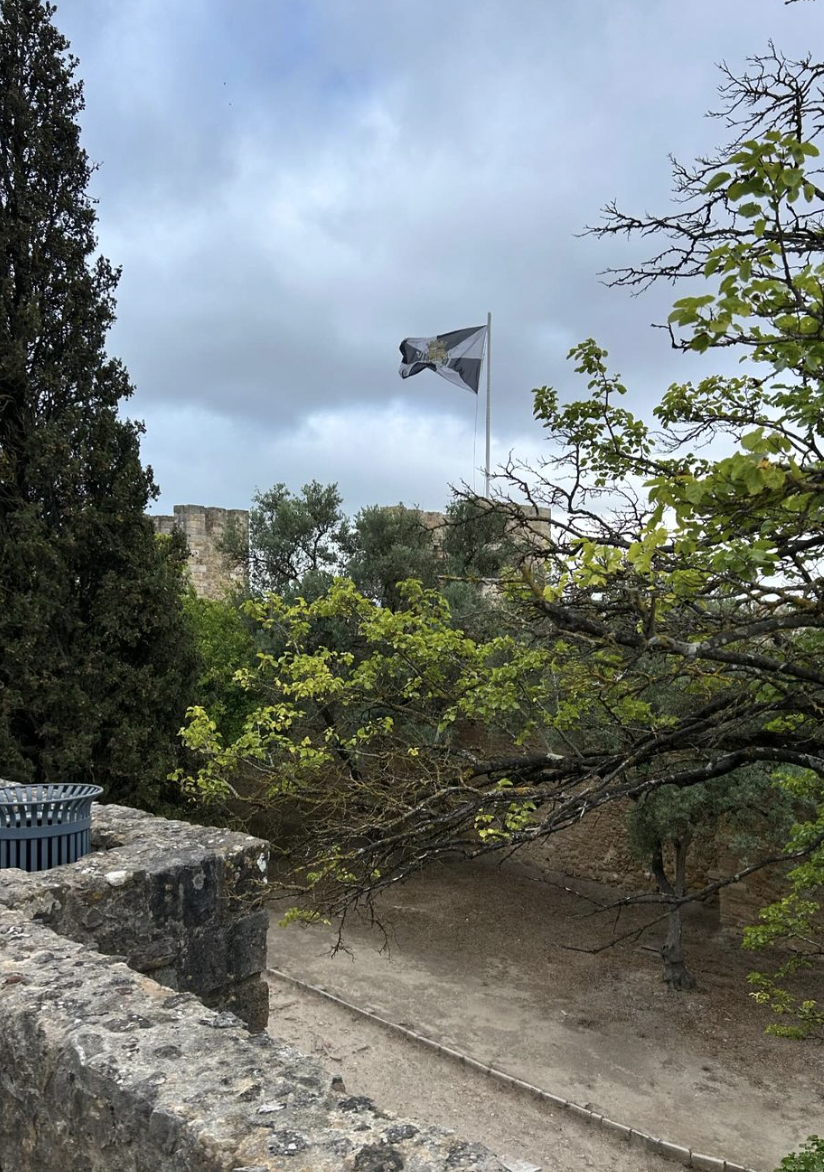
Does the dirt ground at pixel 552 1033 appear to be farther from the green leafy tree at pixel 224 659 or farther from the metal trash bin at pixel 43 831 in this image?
the metal trash bin at pixel 43 831

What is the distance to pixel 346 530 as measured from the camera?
1770 cm

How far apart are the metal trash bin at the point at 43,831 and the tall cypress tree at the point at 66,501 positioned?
23.4 ft

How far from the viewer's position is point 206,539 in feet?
64.1

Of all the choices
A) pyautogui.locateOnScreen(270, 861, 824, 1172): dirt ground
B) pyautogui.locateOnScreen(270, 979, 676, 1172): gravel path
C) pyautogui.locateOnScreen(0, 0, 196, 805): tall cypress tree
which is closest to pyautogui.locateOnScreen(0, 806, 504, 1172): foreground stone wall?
pyautogui.locateOnScreen(270, 979, 676, 1172): gravel path

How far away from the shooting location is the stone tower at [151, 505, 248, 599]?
19.2m

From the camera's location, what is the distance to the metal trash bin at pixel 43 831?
4.62 m

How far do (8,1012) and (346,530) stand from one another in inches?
594

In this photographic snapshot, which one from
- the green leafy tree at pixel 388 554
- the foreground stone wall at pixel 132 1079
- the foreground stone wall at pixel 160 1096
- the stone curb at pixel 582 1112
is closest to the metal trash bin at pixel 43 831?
the foreground stone wall at pixel 132 1079

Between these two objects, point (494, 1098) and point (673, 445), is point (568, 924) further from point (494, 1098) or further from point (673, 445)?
point (673, 445)

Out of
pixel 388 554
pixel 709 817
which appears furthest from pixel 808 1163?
pixel 388 554

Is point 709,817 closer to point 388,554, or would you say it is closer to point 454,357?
point 388,554

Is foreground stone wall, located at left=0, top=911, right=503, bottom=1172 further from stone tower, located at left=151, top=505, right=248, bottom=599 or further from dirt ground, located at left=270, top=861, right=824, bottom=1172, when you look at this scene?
stone tower, located at left=151, top=505, right=248, bottom=599

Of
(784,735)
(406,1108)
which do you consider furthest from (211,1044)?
(406,1108)

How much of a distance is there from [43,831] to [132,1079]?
2609 mm
